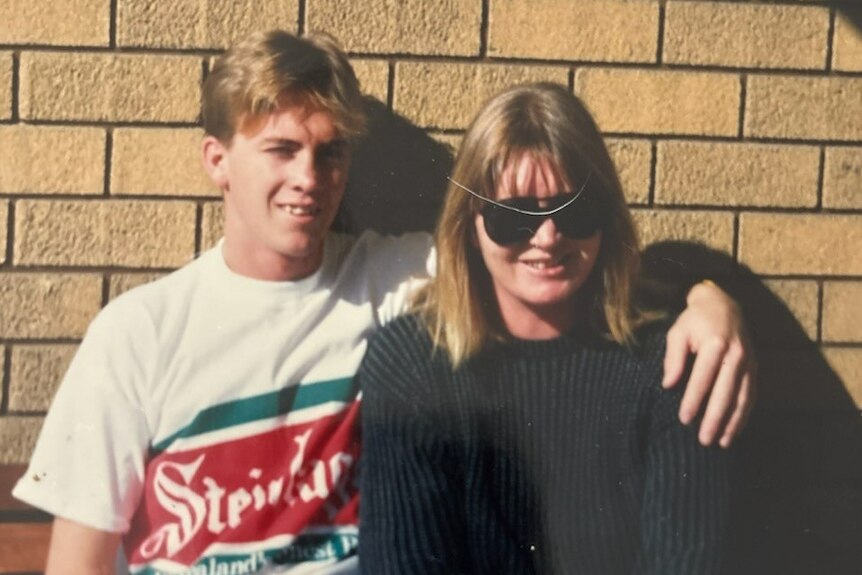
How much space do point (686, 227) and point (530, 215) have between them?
0.38m

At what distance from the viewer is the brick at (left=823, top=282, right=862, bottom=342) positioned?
2805 mm

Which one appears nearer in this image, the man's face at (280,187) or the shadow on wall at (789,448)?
the man's face at (280,187)

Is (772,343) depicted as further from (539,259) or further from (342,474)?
(342,474)

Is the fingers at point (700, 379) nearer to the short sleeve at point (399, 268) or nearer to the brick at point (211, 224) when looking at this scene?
the short sleeve at point (399, 268)

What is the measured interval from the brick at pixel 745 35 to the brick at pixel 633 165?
0.19 meters

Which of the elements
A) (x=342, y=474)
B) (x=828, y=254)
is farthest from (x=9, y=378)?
(x=828, y=254)

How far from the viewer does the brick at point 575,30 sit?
2.62 metres

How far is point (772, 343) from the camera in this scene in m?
2.81

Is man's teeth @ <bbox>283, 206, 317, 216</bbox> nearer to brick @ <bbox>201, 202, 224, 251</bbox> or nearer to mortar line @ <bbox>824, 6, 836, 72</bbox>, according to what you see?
brick @ <bbox>201, 202, 224, 251</bbox>

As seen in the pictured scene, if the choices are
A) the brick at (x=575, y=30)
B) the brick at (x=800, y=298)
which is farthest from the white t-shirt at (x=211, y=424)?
the brick at (x=800, y=298)

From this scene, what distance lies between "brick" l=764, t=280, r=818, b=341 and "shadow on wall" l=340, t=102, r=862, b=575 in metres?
0.01

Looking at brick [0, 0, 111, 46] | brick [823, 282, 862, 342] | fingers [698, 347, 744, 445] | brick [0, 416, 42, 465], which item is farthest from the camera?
brick [823, 282, 862, 342]

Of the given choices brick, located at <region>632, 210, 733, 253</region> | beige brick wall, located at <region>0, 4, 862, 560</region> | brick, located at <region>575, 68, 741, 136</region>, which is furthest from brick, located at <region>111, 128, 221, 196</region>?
brick, located at <region>632, 210, 733, 253</region>

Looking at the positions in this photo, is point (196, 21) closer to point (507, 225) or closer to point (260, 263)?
point (260, 263)
